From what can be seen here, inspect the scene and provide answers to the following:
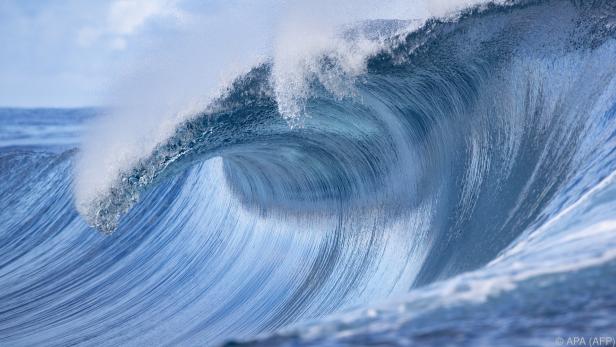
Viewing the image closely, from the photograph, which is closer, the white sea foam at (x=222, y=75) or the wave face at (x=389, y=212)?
the wave face at (x=389, y=212)

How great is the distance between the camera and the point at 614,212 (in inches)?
100

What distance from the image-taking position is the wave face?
1765mm

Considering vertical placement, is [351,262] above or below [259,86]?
below

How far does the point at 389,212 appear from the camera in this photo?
5961mm

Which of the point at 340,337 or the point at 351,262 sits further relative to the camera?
the point at 351,262

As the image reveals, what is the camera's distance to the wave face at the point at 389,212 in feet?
5.79

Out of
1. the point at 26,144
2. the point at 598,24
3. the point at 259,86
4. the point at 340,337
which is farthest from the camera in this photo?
the point at 26,144

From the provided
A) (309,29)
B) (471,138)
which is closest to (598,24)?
(471,138)

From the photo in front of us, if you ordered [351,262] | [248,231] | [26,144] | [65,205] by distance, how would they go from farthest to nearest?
1. [26,144]
2. [65,205]
3. [248,231]
4. [351,262]

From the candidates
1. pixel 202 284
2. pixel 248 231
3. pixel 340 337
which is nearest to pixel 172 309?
pixel 202 284

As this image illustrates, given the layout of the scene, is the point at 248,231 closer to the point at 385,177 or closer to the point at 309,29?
the point at 385,177

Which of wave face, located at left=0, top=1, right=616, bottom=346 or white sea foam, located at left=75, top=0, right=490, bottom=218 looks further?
white sea foam, located at left=75, top=0, right=490, bottom=218

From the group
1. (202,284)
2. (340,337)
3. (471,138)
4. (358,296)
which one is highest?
(471,138)

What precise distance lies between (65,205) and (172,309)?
5.18 m
